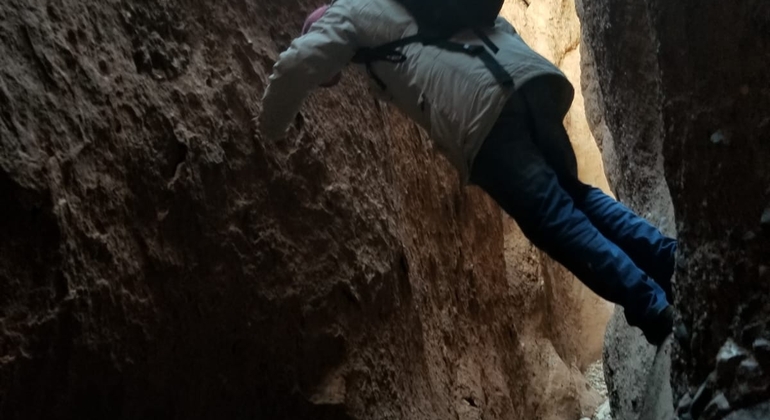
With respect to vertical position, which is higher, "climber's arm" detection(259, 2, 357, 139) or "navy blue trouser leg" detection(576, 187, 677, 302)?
Answer: "climber's arm" detection(259, 2, 357, 139)

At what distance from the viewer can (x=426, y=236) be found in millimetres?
2904

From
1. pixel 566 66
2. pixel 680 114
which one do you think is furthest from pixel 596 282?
pixel 566 66

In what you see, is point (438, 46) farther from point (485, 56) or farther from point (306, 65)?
point (306, 65)

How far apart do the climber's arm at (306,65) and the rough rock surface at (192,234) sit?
0.66 feet

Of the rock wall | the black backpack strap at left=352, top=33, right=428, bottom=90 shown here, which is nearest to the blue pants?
the black backpack strap at left=352, top=33, right=428, bottom=90

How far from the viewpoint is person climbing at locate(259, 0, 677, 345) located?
5.00 ft

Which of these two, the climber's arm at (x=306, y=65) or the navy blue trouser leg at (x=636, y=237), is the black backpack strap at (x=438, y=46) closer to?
the climber's arm at (x=306, y=65)

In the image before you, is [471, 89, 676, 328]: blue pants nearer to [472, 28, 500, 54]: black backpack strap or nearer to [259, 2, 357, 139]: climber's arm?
[472, 28, 500, 54]: black backpack strap

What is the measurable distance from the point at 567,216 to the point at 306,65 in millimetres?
631

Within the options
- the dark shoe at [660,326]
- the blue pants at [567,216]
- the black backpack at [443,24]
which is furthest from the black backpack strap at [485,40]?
the dark shoe at [660,326]

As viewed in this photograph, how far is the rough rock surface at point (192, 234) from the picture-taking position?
148 centimetres

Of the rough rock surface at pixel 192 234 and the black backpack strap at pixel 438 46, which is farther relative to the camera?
the black backpack strap at pixel 438 46

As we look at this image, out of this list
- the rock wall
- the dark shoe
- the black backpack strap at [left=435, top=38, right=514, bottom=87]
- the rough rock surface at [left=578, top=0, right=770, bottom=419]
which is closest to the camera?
the rough rock surface at [left=578, top=0, right=770, bottom=419]

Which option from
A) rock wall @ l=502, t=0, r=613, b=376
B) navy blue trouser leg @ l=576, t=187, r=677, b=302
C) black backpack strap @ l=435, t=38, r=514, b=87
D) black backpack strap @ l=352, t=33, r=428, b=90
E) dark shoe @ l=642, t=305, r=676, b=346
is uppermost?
rock wall @ l=502, t=0, r=613, b=376
